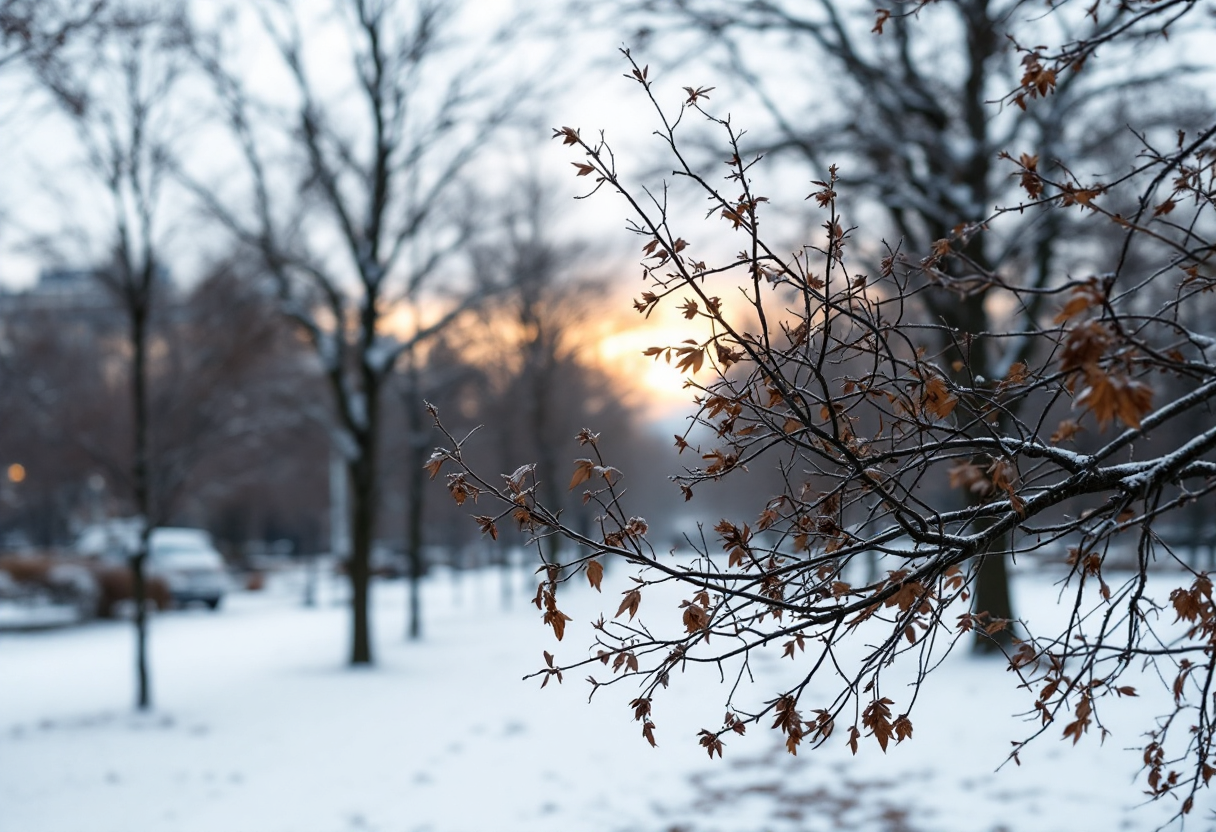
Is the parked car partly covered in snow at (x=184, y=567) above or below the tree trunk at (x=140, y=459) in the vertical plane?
below

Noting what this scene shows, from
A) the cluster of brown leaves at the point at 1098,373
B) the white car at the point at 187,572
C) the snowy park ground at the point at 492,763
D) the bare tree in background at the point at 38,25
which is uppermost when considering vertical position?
the bare tree in background at the point at 38,25

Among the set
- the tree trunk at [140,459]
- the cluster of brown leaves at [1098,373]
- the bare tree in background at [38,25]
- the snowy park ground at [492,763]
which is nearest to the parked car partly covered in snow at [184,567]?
the snowy park ground at [492,763]

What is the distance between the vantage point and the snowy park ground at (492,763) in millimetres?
6043

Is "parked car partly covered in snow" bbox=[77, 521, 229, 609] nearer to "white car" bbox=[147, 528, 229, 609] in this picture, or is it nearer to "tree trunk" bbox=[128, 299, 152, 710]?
"white car" bbox=[147, 528, 229, 609]

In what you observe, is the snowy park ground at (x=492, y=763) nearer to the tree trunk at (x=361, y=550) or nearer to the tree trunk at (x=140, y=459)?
the tree trunk at (x=361, y=550)

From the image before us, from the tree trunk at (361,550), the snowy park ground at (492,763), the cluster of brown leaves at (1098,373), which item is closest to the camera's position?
the cluster of brown leaves at (1098,373)

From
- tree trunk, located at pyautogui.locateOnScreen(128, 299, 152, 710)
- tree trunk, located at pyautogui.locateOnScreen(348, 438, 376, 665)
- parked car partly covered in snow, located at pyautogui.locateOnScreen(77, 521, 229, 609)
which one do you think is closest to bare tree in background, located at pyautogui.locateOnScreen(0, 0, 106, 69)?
tree trunk, located at pyautogui.locateOnScreen(128, 299, 152, 710)

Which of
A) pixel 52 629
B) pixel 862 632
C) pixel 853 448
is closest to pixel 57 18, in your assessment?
pixel 853 448

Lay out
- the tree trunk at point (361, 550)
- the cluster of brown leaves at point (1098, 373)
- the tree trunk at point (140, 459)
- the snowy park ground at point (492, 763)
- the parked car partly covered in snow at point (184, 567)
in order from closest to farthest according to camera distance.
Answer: the cluster of brown leaves at point (1098, 373) → the snowy park ground at point (492, 763) → the tree trunk at point (140, 459) → the tree trunk at point (361, 550) → the parked car partly covered in snow at point (184, 567)

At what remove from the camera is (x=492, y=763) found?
295 inches

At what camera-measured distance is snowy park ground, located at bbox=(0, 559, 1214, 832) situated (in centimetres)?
604

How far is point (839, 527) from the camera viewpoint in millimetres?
2590

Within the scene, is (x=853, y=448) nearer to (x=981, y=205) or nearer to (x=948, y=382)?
(x=948, y=382)

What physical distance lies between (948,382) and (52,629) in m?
18.8
